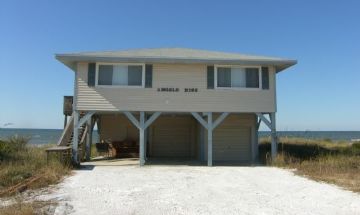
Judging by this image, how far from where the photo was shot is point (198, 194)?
348 inches

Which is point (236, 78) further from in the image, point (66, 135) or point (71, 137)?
point (71, 137)

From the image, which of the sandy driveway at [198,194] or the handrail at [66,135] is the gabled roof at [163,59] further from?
the sandy driveway at [198,194]

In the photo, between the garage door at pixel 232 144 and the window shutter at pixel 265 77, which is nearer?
the window shutter at pixel 265 77

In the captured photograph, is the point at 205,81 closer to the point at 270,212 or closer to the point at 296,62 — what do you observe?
the point at 296,62

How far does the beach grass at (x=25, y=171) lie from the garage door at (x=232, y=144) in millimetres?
7789

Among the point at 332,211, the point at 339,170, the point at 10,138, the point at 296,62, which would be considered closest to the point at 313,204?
the point at 332,211

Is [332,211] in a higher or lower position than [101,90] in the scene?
lower

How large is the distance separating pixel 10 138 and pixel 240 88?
1171cm

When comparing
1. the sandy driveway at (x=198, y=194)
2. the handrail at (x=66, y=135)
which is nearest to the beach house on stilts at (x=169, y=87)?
the handrail at (x=66, y=135)

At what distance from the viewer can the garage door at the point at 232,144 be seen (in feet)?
59.6

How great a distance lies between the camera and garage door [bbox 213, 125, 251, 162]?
1816 centimetres

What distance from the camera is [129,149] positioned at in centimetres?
1975

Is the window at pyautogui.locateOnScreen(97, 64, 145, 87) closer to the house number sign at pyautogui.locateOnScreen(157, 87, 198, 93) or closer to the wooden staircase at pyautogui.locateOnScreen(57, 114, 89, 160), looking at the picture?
the house number sign at pyautogui.locateOnScreen(157, 87, 198, 93)

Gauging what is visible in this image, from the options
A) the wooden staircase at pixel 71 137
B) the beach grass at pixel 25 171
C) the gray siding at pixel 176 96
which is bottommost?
the beach grass at pixel 25 171
